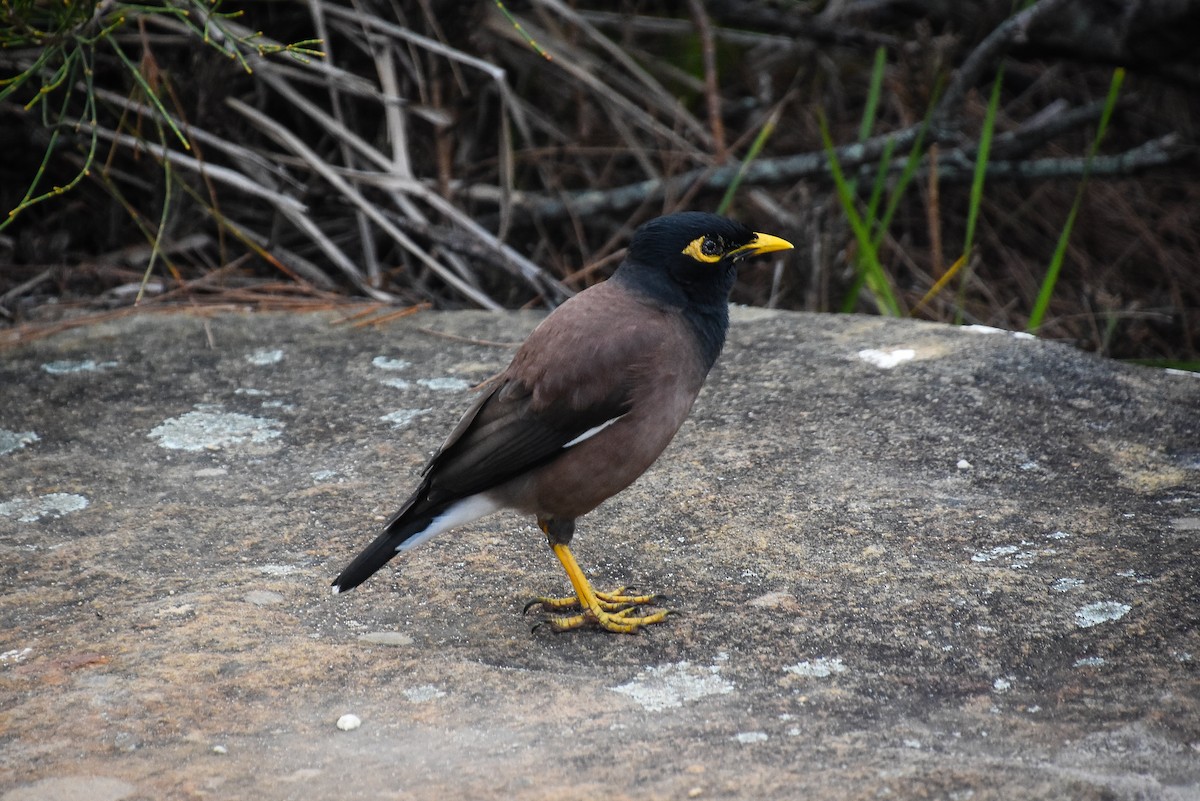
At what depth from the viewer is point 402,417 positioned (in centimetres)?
403

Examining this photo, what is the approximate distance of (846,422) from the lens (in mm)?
Result: 3875

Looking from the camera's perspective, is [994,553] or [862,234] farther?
[862,234]

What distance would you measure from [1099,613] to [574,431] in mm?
1241

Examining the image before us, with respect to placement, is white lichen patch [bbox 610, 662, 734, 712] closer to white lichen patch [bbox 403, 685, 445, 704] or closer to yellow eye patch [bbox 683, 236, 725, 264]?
white lichen patch [bbox 403, 685, 445, 704]

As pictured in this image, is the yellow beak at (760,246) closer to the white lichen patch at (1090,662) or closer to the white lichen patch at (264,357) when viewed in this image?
the white lichen patch at (1090,662)

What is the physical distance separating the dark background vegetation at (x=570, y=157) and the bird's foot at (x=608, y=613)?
2052mm

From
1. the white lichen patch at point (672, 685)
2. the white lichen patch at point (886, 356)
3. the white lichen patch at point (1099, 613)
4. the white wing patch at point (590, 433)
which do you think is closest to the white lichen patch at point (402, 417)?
the white wing patch at point (590, 433)

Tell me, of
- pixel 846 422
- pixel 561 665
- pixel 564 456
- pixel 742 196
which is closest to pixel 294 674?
pixel 561 665

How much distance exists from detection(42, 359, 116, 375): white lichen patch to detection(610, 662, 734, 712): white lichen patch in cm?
249

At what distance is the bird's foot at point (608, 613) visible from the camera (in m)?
2.90

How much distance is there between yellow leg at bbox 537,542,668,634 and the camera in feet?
9.53

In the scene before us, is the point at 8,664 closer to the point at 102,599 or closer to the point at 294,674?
the point at 102,599

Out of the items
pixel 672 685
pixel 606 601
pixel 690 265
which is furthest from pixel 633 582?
pixel 690 265

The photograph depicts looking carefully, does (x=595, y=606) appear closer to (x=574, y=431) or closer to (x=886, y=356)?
(x=574, y=431)
